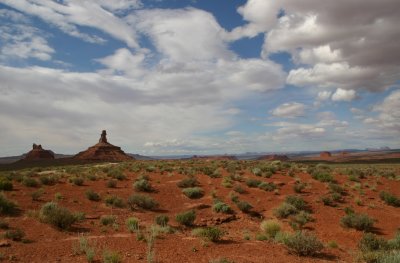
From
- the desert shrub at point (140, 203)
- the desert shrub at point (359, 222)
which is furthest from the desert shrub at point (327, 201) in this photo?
the desert shrub at point (140, 203)

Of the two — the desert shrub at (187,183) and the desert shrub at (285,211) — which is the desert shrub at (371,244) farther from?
the desert shrub at (187,183)

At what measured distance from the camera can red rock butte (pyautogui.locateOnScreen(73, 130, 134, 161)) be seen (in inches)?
4250

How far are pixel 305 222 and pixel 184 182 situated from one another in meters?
11.5

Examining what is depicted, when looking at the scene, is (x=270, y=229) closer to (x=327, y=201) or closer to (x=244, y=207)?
(x=244, y=207)

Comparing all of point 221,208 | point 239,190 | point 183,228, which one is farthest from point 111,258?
point 239,190

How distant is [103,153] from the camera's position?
4405 inches

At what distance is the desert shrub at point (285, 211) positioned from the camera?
64.6 ft

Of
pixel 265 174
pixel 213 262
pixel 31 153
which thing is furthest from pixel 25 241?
pixel 31 153

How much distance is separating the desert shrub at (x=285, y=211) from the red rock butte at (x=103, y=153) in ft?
300

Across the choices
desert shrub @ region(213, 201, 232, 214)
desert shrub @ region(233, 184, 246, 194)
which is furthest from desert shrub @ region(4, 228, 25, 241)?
desert shrub @ region(233, 184, 246, 194)

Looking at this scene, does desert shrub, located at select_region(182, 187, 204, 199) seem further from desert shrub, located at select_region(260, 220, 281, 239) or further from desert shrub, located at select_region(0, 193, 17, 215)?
desert shrub, located at select_region(0, 193, 17, 215)

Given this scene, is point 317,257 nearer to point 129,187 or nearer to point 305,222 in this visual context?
point 305,222

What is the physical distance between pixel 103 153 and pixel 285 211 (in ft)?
325

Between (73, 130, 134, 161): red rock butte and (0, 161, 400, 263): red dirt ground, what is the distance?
77.4m
